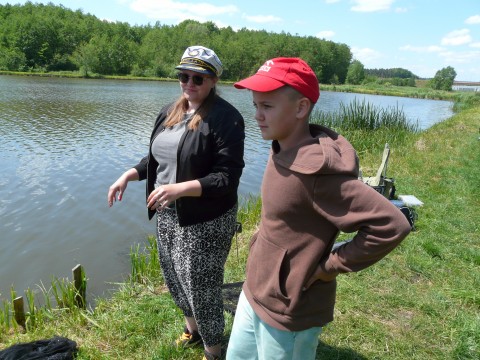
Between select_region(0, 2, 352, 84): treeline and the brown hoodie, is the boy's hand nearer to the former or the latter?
the brown hoodie

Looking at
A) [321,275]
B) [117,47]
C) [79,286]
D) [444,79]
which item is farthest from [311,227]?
[444,79]

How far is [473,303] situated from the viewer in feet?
11.0

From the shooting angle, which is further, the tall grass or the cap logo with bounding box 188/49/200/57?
the tall grass

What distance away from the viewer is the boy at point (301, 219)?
133 cm

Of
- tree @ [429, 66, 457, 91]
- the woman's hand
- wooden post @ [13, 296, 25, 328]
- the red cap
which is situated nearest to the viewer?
the red cap

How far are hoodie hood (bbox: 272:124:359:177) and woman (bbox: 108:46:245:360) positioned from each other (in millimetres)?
736

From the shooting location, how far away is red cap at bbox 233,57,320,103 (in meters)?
1.43

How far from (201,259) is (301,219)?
1054 mm

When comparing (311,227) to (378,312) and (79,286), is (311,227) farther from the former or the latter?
(79,286)

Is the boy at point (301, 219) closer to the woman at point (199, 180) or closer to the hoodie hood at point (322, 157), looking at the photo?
the hoodie hood at point (322, 157)

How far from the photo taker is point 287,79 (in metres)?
1.43

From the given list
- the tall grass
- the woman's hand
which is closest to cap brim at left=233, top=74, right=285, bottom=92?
the woman's hand

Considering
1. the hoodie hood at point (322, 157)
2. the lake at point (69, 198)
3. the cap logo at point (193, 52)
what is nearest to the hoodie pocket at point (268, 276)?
the hoodie hood at point (322, 157)

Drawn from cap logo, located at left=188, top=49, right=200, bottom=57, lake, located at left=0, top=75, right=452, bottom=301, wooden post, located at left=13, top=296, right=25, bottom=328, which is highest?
cap logo, located at left=188, top=49, right=200, bottom=57
